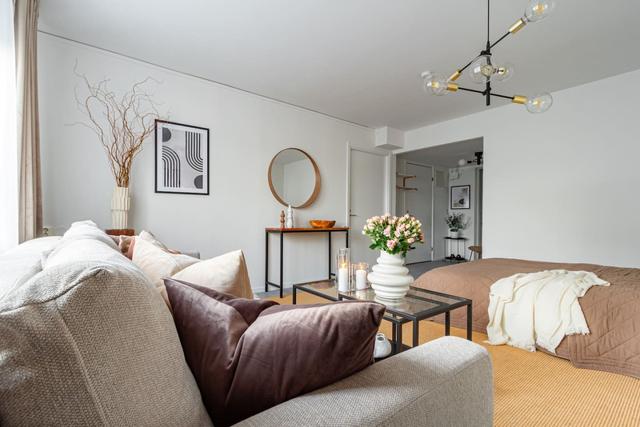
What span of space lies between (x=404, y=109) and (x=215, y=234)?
2.89 m

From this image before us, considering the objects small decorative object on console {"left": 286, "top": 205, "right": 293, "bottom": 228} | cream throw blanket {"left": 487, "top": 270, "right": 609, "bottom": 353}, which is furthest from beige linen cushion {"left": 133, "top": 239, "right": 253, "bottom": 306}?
small decorative object on console {"left": 286, "top": 205, "right": 293, "bottom": 228}

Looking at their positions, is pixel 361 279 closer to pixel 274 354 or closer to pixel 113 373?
pixel 274 354

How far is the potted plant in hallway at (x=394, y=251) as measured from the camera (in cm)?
178

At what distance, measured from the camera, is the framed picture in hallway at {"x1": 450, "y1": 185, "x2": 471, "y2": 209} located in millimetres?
6814

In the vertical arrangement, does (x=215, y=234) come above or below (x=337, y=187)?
below

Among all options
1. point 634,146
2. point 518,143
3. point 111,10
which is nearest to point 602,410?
point 634,146

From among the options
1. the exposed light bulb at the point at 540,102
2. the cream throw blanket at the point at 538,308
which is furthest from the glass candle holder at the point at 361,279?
the exposed light bulb at the point at 540,102

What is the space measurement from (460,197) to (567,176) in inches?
137

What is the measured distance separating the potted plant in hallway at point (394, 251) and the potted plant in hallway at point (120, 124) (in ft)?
6.97

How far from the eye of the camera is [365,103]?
13.0 feet

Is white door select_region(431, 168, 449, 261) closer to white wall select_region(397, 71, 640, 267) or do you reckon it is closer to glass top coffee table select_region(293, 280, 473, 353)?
white wall select_region(397, 71, 640, 267)

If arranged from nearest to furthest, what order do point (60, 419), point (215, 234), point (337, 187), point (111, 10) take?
point (60, 419)
point (111, 10)
point (215, 234)
point (337, 187)

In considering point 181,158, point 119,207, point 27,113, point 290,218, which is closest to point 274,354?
point 27,113

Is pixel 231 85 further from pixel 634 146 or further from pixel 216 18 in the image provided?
pixel 634 146
